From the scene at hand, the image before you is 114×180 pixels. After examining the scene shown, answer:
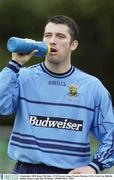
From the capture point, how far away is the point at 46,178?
3.99 metres

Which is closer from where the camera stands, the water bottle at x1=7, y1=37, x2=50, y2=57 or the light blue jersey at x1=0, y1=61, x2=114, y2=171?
the water bottle at x1=7, y1=37, x2=50, y2=57

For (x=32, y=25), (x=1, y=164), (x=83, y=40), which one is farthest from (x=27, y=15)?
(x=1, y=164)

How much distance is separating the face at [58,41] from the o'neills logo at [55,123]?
1.22 feet

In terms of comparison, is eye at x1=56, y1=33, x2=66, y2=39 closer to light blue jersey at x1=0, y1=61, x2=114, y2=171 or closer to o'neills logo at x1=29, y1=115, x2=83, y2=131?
light blue jersey at x1=0, y1=61, x2=114, y2=171

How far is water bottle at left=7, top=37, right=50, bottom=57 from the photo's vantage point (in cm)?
408

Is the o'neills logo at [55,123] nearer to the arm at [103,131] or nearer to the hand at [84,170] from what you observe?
the arm at [103,131]

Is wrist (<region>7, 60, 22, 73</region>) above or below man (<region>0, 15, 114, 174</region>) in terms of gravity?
above

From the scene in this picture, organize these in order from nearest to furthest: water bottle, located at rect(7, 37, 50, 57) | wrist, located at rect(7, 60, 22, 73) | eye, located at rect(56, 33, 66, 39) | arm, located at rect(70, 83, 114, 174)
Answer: water bottle, located at rect(7, 37, 50, 57) < wrist, located at rect(7, 60, 22, 73) < arm, located at rect(70, 83, 114, 174) < eye, located at rect(56, 33, 66, 39)

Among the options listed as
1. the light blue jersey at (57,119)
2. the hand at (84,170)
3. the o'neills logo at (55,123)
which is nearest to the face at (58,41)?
the light blue jersey at (57,119)

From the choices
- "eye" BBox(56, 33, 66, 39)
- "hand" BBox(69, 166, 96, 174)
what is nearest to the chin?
"eye" BBox(56, 33, 66, 39)

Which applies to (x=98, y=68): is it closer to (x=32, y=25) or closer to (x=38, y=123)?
(x=32, y=25)

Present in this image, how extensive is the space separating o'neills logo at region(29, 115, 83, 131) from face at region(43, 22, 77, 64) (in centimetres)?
37

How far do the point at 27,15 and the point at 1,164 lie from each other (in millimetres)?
4514

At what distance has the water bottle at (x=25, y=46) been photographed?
13.4ft
